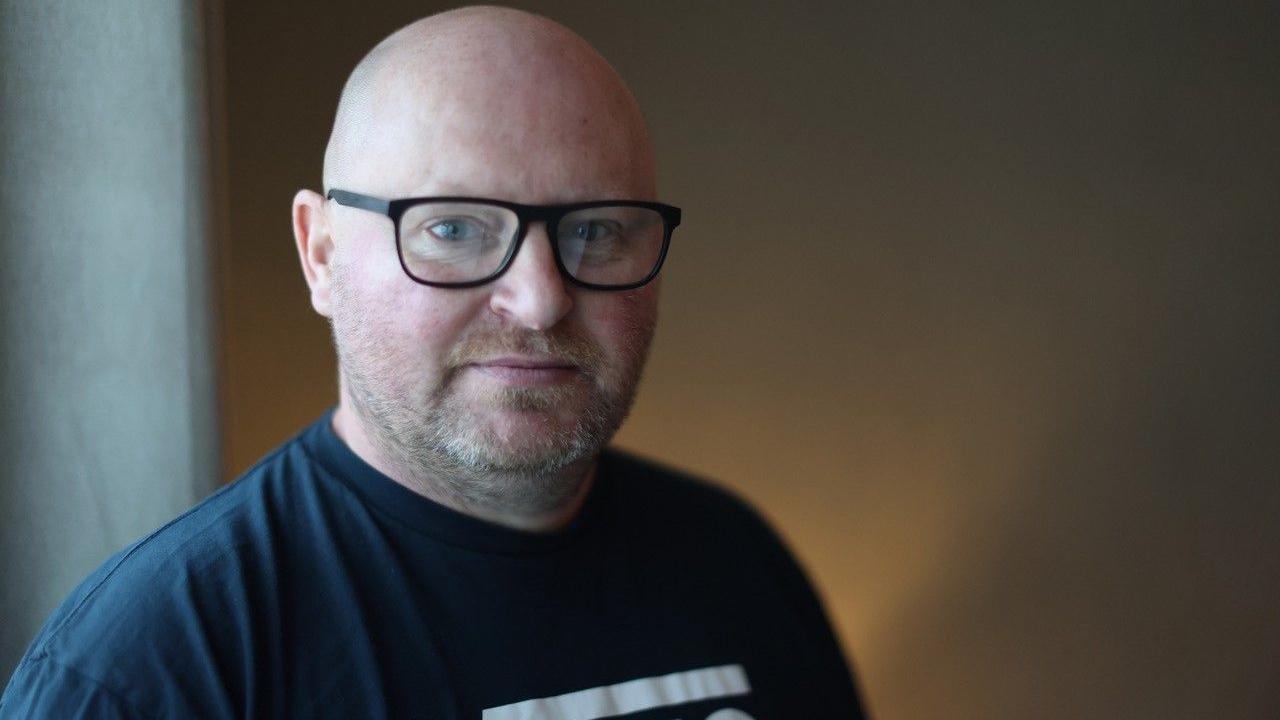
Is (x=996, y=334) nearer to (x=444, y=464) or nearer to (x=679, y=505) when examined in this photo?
(x=679, y=505)

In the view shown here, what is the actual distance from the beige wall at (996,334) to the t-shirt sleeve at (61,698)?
6.45 feet

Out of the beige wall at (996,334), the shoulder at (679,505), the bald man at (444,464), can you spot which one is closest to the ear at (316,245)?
the bald man at (444,464)

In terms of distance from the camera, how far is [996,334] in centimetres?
303

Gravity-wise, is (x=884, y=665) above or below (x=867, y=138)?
below

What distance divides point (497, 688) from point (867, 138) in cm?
215

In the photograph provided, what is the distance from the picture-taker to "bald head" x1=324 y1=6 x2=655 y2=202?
106 centimetres

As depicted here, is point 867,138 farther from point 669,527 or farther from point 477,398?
point 477,398

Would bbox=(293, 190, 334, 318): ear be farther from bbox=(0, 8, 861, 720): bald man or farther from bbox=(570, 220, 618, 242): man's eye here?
bbox=(570, 220, 618, 242): man's eye

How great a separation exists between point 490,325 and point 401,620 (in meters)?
0.29

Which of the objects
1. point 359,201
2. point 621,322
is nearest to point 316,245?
point 359,201

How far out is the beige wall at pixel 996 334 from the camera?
9.48 feet

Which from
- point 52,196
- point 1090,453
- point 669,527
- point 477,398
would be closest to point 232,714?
point 477,398

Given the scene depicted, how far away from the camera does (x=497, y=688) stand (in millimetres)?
1074

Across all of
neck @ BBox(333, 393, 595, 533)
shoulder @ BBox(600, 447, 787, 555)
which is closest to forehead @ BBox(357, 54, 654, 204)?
neck @ BBox(333, 393, 595, 533)
